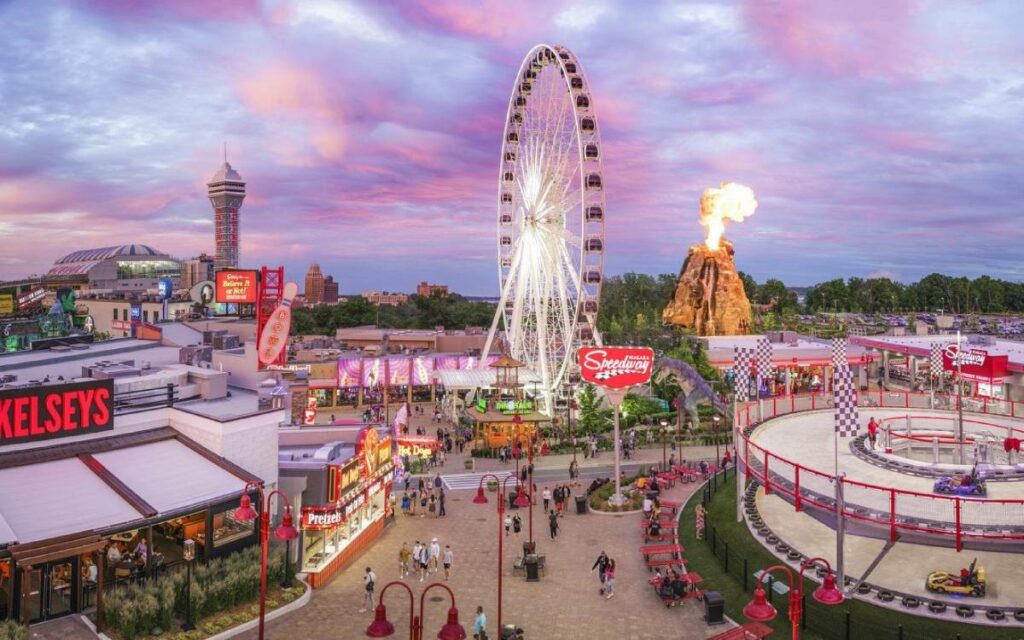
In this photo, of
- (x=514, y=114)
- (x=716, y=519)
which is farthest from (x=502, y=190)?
(x=716, y=519)

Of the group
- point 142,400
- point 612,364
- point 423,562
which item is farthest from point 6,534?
point 612,364

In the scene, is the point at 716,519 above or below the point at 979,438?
below

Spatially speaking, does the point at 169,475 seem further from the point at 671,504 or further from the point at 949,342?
the point at 949,342

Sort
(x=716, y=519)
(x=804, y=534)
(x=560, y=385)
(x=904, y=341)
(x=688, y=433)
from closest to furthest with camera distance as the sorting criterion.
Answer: (x=804, y=534) → (x=716, y=519) → (x=688, y=433) → (x=560, y=385) → (x=904, y=341)

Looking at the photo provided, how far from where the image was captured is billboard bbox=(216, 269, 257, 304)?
205 ft

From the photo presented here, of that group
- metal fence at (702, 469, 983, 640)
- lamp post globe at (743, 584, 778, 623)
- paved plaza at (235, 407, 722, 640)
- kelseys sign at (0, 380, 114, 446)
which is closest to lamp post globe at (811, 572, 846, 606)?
lamp post globe at (743, 584, 778, 623)

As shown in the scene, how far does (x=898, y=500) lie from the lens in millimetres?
23750

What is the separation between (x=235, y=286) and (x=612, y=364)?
1517 inches

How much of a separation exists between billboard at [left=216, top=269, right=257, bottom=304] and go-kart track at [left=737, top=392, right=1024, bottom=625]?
43.3m

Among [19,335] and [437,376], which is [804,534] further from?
[19,335]

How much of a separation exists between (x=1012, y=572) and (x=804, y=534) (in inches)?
276

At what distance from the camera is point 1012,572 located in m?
25.2

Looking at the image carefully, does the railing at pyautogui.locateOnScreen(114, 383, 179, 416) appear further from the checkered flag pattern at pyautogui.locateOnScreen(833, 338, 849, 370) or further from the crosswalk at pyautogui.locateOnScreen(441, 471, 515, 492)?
the checkered flag pattern at pyautogui.locateOnScreen(833, 338, 849, 370)

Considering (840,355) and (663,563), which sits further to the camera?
(840,355)
